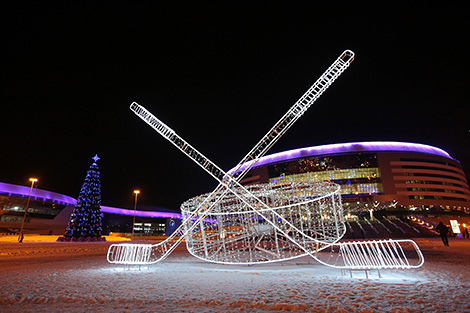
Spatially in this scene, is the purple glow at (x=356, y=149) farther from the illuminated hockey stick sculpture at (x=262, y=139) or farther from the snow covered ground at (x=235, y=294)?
the snow covered ground at (x=235, y=294)

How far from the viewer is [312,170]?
204 feet

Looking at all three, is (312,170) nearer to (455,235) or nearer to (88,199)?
(455,235)

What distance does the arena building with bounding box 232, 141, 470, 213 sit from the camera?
5894 cm

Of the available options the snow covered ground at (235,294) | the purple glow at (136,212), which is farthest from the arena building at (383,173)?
the snow covered ground at (235,294)

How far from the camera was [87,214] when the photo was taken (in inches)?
1194

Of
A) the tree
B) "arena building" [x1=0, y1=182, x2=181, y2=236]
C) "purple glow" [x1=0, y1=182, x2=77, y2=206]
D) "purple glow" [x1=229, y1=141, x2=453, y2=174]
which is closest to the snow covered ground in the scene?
the tree

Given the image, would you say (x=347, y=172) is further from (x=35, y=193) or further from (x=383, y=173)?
(x=35, y=193)

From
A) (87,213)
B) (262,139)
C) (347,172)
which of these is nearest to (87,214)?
(87,213)

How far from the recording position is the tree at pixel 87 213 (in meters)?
30.0

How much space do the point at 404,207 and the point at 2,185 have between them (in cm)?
8389

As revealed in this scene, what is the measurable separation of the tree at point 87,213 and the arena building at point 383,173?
39.8 m

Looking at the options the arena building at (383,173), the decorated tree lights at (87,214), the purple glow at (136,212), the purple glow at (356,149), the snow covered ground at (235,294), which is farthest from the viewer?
the purple glow at (356,149)

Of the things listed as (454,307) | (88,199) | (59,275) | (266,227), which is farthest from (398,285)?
(88,199)

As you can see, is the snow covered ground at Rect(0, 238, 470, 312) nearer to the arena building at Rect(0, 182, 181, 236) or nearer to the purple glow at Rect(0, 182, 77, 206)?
the arena building at Rect(0, 182, 181, 236)
